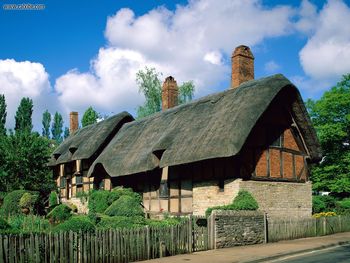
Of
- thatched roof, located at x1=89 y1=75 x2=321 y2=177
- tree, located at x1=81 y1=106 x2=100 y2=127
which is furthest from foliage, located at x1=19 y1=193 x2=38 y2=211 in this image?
tree, located at x1=81 y1=106 x2=100 y2=127

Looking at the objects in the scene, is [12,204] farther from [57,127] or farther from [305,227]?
[57,127]

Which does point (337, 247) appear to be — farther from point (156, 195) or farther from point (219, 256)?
point (156, 195)

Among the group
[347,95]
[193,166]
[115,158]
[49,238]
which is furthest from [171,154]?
[347,95]

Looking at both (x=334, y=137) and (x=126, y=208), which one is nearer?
(x=126, y=208)

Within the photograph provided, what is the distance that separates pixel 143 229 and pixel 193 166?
965cm

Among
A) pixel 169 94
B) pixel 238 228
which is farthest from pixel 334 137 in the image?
pixel 238 228

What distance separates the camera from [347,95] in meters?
38.8

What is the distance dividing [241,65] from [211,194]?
9675 mm

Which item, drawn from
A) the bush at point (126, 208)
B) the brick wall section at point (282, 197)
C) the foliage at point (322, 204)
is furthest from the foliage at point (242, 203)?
the foliage at point (322, 204)

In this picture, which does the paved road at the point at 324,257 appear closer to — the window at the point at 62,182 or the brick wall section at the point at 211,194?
the brick wall section at the point at 211,194

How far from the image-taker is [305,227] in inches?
866

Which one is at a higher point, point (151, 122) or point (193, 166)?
point (151, 122)

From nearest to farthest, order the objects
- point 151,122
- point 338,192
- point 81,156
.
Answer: point 151,122, point 81,156, point 338,192

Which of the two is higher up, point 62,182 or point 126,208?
point 62,182
